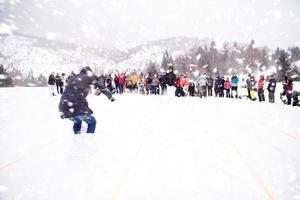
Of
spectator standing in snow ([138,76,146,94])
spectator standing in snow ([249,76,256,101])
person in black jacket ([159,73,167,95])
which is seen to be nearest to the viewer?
spectator standing in snow ([249,76,256,101])

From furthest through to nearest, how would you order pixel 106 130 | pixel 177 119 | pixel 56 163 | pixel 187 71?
pixel 187 71 → pixel 177 119 → pixel 106 130 → pixel 56 163

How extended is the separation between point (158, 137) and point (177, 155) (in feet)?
5.94

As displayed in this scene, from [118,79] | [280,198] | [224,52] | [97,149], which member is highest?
[224,52]

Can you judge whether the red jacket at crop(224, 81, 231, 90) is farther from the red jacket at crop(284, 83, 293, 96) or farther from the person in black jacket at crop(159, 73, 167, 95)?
the red jacket at crop(284, 83, 293, 96)

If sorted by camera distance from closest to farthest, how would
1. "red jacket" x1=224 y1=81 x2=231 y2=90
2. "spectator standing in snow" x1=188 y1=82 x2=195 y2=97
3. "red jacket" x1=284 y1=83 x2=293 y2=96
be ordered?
"red jacket" x1=284 y1=83 x2=293 y2=96 → "red jacket" x1=224 y1=81 x2=231 y2=90 → "spectator standing in snow" x1=188 y1=82 x2=195 y2=97

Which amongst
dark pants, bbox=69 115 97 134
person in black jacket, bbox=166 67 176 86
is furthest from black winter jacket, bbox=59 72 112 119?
person in black jacket, bbox=166 67 176 86

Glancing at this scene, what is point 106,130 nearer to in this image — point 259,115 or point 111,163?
point 111,163

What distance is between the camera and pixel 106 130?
9.16 metres

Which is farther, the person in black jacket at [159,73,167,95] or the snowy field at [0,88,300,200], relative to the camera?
the person in black jacket at [159,73,167,95]

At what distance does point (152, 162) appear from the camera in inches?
247

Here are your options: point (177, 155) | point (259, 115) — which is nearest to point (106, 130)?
point (177, 155)

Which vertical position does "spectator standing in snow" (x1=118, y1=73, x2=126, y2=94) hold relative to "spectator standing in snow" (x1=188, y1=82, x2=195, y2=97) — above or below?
above

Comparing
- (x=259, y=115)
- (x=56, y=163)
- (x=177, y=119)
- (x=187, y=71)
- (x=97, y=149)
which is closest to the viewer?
(x=56, y=163)

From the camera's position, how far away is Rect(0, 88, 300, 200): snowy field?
492 centimetres
